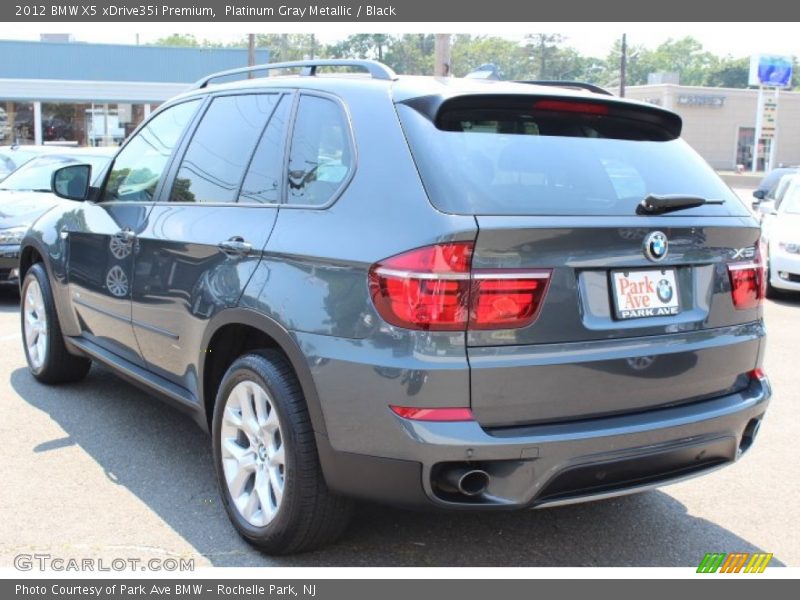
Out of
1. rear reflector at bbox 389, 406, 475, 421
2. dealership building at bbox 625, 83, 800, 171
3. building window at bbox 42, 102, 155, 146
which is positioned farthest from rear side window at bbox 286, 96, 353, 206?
dealership building at bbox 625, 83, 800, 171

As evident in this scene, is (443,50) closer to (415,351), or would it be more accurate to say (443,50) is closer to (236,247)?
(236,247)

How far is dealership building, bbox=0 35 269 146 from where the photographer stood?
3359 centimetres

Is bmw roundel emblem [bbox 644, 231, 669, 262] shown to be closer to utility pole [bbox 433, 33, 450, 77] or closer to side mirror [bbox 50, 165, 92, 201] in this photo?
side mirror [bbox 50, 165, 92, 201]

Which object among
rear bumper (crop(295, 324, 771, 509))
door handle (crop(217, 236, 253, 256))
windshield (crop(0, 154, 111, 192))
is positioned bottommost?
rear bumper (crop(295, 324, 771, 509))

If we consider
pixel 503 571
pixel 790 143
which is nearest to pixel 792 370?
pixel 503 571

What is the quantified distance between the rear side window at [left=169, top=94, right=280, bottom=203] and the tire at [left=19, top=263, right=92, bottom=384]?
1.80 metres

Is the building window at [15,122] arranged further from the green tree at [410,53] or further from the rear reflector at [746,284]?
the green tree at [410,53]

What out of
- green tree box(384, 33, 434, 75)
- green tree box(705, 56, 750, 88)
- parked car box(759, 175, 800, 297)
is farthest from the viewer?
green tree box(705, 56, 750, 88)

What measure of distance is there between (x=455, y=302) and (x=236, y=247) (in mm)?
1156

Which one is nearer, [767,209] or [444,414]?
[444,414]

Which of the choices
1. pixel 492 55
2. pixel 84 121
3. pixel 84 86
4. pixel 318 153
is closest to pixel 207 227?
pixel 318 153

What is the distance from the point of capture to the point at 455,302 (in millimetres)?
2857

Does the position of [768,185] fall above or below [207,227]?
below

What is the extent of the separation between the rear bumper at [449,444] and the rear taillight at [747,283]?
0.55 metres
